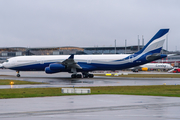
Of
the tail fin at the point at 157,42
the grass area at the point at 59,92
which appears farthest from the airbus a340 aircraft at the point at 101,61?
the grass area at the point at 59,92

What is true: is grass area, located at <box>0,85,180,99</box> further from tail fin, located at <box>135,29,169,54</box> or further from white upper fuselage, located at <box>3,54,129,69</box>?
white upper fuselage, located at <box>3,54,129,69</box>

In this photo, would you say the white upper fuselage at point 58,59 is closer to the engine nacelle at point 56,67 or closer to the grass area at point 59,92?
the engine nacelle at point 56,67

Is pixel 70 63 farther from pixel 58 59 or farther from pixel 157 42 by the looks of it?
pixel 157 42

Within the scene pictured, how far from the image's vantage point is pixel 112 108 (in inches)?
538

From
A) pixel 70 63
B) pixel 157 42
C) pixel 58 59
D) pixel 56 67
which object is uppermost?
pixel 157 42

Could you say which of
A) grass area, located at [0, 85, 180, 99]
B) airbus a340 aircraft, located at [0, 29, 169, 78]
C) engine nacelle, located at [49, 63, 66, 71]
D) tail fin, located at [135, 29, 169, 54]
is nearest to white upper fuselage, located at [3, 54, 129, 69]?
airbus a340 aircraft, located at [0, 29, 169, 78]

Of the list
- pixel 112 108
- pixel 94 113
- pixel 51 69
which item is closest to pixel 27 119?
pixel 94 113

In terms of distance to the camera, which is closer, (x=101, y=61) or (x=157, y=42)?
(x=157, y=42)

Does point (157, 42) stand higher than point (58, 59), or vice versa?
point (157, 42)

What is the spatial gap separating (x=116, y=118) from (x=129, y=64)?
36549 millimetres

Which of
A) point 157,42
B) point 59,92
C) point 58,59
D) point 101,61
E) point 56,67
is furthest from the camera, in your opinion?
point 58,59

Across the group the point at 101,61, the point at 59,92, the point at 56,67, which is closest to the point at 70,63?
the point at 56,67

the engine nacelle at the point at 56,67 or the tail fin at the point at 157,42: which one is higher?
the tail fin at the point at 157,42

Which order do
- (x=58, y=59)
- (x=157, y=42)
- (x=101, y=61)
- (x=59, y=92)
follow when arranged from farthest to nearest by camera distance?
(x=58, y=59)
(x=101, y=61)
(x=157, y=42)
(x=59, y=92)
